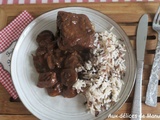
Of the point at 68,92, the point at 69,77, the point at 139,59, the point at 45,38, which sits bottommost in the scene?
the point at 68,92

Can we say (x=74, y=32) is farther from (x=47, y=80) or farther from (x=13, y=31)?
(x=13, y=31)

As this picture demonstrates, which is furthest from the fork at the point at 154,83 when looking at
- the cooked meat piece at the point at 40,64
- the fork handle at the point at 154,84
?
the cooked meat piece at the point at 40,64

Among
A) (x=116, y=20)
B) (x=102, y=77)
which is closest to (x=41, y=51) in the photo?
(x=102, y=77)

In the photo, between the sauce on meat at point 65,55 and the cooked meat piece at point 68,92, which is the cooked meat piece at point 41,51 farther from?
the cooked meat piece at point 68,92

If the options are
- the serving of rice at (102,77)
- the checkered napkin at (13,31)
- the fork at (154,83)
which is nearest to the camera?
the serving of rice at (102,77)

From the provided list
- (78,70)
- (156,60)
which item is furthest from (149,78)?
(78,70)

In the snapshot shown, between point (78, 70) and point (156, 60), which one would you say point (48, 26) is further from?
point (156, 60)
